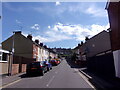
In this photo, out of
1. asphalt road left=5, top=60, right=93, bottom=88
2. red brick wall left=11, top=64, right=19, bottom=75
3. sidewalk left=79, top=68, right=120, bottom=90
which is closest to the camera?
sidewalk left=79, top=68, right=120, bottom=90

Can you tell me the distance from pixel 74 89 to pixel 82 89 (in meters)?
0.47

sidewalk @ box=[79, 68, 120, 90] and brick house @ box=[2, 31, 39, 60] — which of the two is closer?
sidewalk @ box=[79, 68, 120, 90]

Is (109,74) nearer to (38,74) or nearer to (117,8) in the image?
(117,8)

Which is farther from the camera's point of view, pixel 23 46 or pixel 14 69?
pixel 23 46

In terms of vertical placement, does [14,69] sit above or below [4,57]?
below

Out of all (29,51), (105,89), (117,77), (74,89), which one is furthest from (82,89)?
(29,51)

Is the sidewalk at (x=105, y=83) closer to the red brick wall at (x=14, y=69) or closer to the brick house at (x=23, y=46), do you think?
the red brick wall at (x=14, y=69)

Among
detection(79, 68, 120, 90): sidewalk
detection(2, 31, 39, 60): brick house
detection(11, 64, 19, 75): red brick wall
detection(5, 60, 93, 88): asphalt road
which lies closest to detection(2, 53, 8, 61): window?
detection(11, 64, 19, 75): red brick wall

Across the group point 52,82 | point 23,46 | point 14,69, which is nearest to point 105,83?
point 52,82

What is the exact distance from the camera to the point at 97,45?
35.7m

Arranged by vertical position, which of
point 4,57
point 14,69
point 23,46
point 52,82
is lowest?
point 52,82

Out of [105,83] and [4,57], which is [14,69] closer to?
[4,57]

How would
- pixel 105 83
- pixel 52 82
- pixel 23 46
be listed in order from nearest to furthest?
1. pixel 105 83
2. pixel 52 82
3. pixel 23 46

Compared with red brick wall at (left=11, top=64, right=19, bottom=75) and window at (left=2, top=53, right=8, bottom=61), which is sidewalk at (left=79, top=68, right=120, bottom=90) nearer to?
window at (left=2, top=53, right=8, bottom=61)
